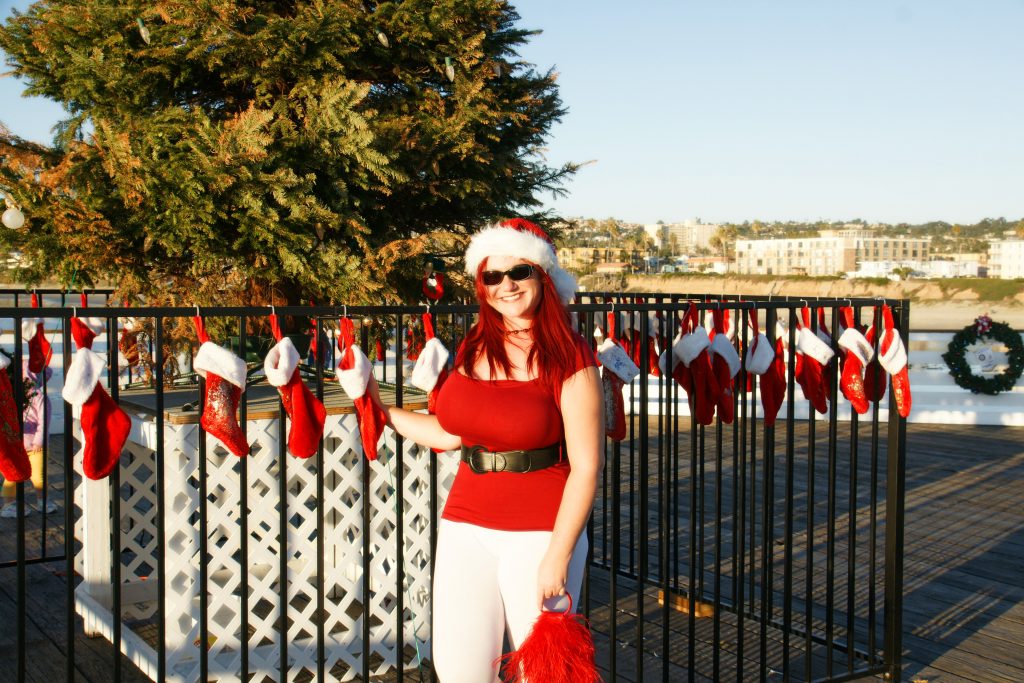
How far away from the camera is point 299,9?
5.12 metres

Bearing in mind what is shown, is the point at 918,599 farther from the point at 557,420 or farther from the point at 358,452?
the point at 557,420

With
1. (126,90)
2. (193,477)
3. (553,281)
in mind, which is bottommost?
(193,477)

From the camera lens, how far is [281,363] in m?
2.41

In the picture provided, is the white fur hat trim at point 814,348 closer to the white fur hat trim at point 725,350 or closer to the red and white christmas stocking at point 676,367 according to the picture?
the white fur hat trim at point 725,350

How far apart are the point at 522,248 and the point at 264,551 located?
1.89m

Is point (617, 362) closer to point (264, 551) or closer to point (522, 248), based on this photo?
point (522, 248)

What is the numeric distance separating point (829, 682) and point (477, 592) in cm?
194

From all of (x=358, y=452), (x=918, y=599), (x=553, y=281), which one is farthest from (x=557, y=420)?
(x=918, y=599)

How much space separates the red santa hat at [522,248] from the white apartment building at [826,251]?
12297 cm

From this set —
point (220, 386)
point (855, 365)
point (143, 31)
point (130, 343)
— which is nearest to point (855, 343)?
point (855, 365)

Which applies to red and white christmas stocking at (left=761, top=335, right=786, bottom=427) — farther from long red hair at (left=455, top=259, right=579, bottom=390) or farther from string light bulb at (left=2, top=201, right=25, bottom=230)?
string light bulb at (left=2, top=201, right=25, bottom=230)

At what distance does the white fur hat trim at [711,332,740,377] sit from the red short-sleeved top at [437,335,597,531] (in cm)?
119

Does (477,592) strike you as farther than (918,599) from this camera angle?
No

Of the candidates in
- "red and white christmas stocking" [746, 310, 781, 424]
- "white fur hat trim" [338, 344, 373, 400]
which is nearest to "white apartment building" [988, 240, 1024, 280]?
"red and white christmas stocking" [746, 310, 781, 424]
